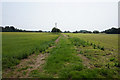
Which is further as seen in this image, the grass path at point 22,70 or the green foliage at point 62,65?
the green foliage at point 62,65

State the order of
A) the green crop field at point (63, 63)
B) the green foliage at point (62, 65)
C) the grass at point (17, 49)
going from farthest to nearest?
the grass at point (17, 49) < the green foliage at point (62, 65) < the green crop field at point (63, 63)

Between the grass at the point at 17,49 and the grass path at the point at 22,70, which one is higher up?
the grass at the point at 17,49

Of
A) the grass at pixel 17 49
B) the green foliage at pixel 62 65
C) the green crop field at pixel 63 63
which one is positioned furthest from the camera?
the grass at pixel 17 49

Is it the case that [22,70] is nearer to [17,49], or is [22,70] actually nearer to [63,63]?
[63,63]

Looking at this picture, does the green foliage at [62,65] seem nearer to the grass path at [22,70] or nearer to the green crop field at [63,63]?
the green crop field at [63,63]

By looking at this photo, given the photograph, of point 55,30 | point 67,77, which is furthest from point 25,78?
point 55,30

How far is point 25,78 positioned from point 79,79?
3442 millimetres

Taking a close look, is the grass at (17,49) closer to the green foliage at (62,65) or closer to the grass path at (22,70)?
the grass path at (22,70)

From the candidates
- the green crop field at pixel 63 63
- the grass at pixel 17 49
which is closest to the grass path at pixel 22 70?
the green crop field at pixel 63 63

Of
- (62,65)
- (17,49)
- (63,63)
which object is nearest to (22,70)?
(62,65)

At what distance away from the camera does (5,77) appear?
4.87m

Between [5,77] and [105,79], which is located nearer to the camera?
[105,79]

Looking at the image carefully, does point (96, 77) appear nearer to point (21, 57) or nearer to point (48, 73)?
point (48, 73)

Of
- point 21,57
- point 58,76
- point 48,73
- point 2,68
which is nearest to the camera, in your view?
point 58,76
